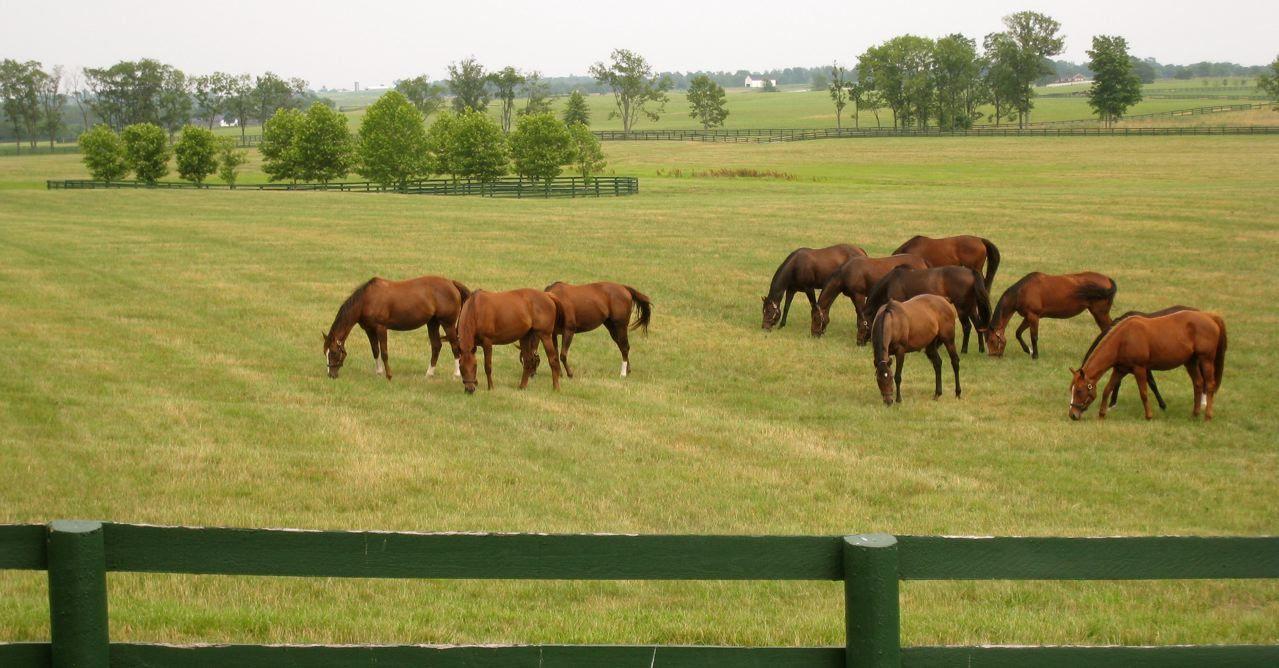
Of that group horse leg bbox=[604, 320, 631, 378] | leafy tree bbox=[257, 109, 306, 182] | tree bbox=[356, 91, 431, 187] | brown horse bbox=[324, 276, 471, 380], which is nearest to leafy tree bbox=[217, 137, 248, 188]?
leafy tree bbox=[257, 109, 306, 182]

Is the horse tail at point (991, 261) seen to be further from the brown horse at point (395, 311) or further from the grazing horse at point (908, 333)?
the brown horse at point (395, 311)

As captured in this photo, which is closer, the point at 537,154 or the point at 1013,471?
the point at 1013,471

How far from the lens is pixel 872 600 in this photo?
3.99 m

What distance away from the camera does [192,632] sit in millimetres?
6824

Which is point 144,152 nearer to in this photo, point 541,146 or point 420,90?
point 541,146

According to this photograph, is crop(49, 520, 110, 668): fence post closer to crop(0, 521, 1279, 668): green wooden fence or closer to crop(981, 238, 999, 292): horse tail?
crop(0, 521, 1279, 668): green wooden fence

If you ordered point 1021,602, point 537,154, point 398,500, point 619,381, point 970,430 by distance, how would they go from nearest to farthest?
point 1021,602, point 398,500, point 970,430, point 619,381, point 537,154

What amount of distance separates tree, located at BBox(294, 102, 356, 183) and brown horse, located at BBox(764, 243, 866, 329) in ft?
208

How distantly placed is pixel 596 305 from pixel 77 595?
14537 millimetres

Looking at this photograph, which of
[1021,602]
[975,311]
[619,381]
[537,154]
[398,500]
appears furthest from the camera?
[537,154]

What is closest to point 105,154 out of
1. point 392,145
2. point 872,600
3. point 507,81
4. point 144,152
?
point 144,152

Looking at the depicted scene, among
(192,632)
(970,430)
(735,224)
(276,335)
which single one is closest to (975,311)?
(970,430)

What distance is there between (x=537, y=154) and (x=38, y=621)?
70218mm

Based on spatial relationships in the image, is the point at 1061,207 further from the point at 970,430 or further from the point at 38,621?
the point at 38,621
